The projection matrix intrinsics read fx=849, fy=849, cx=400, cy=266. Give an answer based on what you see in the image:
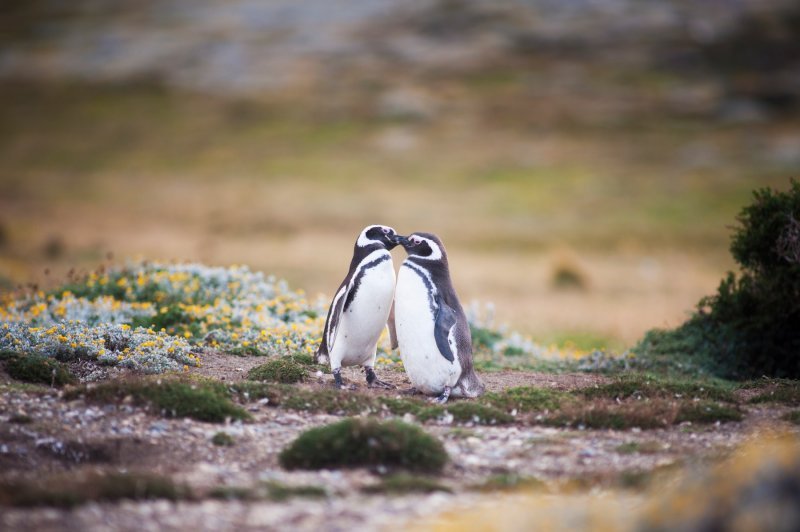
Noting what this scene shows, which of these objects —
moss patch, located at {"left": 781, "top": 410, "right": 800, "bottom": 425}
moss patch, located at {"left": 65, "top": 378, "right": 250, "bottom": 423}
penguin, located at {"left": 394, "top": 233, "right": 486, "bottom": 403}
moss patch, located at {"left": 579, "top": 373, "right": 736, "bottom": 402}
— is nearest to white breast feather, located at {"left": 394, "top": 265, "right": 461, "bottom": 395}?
penguin, located at {"left": 394, "top": 233, "right": 486, "bottom": 403}

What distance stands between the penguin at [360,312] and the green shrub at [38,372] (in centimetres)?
313

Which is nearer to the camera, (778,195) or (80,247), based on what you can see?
(778,195)

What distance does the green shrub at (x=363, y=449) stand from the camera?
25.2 feet

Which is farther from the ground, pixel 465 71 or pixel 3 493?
pixel 465 71

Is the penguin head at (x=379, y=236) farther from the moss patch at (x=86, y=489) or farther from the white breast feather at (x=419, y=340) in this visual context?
the moss patch at (x=86, y=489)

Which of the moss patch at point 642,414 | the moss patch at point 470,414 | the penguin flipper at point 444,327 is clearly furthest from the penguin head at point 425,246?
the moss patch at point 642,414

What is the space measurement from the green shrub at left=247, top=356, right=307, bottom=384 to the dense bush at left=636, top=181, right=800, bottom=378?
6126 mm

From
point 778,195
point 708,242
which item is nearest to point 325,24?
point 708,242

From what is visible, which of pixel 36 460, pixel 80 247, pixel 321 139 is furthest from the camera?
pixel 321 139

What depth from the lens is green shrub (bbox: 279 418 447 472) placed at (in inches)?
302

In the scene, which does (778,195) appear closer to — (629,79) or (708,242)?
(708,242)

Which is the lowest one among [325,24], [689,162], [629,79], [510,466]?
[510,466]

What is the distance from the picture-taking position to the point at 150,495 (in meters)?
6.45

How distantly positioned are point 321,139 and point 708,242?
42165 millimetres
